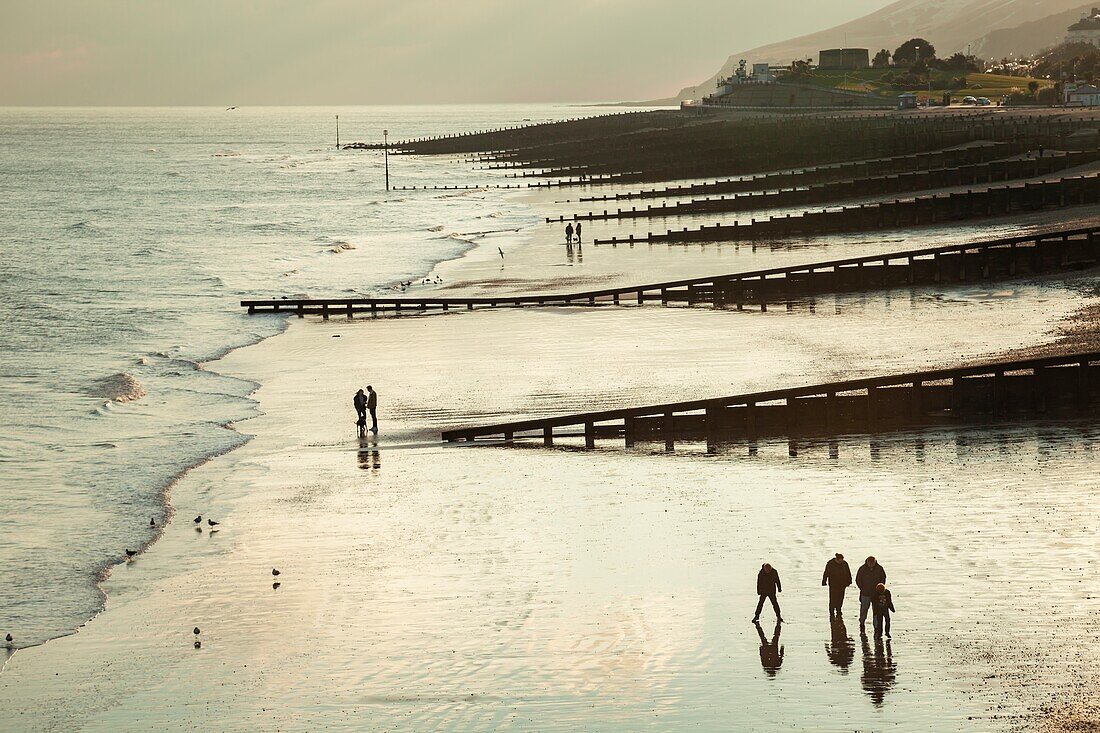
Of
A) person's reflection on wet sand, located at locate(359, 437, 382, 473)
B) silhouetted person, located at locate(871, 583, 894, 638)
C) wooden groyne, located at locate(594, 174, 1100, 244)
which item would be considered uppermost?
wooden groyne, located at locate(594, 174, 1100, 244)

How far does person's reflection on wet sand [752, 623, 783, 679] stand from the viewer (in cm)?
1703

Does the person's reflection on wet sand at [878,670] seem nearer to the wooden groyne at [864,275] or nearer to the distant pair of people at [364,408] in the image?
the distant pair of people at [364,408]

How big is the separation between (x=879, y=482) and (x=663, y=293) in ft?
82.1

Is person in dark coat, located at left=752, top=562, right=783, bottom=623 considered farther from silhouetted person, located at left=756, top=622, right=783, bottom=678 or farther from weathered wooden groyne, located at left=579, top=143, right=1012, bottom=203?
weathered wooden groyne, located at left=579, top=143, right=1012, bottom=203

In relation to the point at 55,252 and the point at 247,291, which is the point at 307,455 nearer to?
the point at 247,291

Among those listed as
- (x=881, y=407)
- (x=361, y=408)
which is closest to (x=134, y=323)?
(x=361, y=408)

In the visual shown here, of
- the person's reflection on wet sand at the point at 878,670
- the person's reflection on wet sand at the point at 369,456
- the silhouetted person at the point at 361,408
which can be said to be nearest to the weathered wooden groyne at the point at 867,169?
the silhouetted person at the point at 361,408

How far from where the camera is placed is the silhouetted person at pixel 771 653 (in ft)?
55.9

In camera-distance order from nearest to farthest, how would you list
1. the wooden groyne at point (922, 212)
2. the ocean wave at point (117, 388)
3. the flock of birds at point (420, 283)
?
the ocean wave at point (117, 388)
the flock of birds at point (420, 283)
the wooden groyne at point (922, 212)

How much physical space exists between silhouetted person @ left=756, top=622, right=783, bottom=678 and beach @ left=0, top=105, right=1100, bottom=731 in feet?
0.16

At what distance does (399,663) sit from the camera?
1812 cm

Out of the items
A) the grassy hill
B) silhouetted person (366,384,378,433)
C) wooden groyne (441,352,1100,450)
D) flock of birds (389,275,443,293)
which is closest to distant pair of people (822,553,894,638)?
wooden groyne (441,352,1100,450)

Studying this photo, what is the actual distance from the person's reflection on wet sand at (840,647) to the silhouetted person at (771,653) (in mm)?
614

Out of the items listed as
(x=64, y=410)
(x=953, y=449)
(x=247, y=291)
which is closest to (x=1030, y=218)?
(x=247, y=291)
